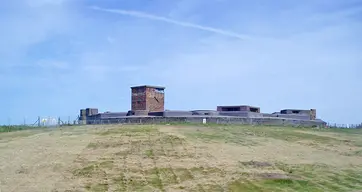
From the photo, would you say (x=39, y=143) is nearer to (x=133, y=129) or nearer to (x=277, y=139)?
(x=133, y=129)

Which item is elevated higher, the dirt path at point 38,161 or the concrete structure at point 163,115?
the concrete structure at point 163,115

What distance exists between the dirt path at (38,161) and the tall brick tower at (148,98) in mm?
26532

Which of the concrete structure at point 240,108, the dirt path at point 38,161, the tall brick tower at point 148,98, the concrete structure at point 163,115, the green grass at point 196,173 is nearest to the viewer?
the green grass at point 196,173

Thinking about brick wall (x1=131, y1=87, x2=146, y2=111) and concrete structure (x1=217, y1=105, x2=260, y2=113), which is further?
concrete structure (x1=217, y1=105, x2=260, y2=113)

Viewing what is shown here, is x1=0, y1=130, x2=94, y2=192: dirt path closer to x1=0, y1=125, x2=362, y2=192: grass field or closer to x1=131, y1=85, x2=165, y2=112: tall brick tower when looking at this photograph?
x1=0, y1=125, x2=362, y2=192: grass field

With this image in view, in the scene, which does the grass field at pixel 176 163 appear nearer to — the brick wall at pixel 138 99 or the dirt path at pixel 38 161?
the dirt path at pixel 38 161

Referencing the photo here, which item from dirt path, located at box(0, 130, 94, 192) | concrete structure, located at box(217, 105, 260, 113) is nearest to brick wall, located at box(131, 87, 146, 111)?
concrete structure, located at box(217, 105, 260, 113)

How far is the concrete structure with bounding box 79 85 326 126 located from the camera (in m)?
63.5

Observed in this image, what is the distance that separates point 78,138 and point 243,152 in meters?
15.5

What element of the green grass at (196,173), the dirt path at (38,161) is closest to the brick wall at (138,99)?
the dirt path at (38,161)

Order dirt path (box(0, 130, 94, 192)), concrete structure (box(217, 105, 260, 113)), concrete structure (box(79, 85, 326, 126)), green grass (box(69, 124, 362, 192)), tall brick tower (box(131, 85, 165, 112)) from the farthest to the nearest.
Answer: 1. concrete structure (box(217, 105, 260, 113))
2. tall brick tower (box(131, 85, 165, 112))
3. concrete structure (box(79, 85, 326, 126))
4. dirt path (box(0, 130, 94, 192))
5. green grass (box(69, 124, 362, 192))

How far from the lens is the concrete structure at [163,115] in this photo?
6350 cm

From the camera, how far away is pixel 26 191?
70.1 ft

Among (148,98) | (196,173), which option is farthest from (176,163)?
(148,98)
